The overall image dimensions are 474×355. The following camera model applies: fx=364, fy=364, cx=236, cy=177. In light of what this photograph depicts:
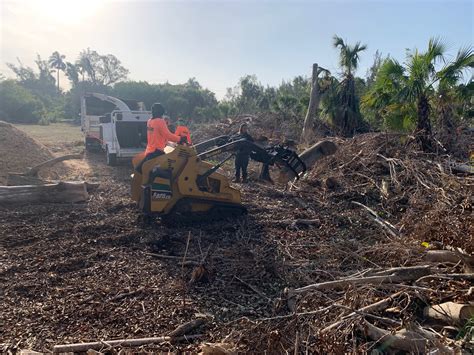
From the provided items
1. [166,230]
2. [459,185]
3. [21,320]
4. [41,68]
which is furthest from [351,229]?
[41,68]

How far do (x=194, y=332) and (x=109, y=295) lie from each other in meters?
1.31

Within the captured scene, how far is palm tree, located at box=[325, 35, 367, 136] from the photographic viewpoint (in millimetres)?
16531

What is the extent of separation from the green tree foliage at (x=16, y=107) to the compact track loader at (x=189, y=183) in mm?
47212

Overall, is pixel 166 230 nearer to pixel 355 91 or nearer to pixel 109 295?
pixel 109 295

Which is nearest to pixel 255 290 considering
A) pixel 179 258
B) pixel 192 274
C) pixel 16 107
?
pixel 192 274

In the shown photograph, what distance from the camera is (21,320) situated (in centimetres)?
387

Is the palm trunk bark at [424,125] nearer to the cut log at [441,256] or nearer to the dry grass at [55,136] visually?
the cut log at [441,256]

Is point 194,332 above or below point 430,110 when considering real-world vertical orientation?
below

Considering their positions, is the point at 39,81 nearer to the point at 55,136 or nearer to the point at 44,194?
the point at 55,136

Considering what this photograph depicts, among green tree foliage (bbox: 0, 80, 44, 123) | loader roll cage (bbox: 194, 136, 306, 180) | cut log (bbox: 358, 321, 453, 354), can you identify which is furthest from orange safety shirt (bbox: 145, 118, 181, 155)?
green tree foliage (bbox: 0, 80, 44, 123)

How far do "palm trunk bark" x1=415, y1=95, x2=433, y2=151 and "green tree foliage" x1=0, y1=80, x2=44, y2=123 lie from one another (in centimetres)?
4829

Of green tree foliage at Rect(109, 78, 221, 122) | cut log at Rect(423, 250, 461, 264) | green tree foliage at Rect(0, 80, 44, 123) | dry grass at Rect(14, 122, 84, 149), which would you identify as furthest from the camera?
green tree foliage at Rect(0, 80, 44, 123)

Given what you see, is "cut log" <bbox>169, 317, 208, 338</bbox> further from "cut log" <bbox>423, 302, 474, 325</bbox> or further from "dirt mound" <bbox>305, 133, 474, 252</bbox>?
"dirt mound" <bbox>305, 133, 474, 252</bbox>

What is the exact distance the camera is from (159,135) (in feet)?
22.9
